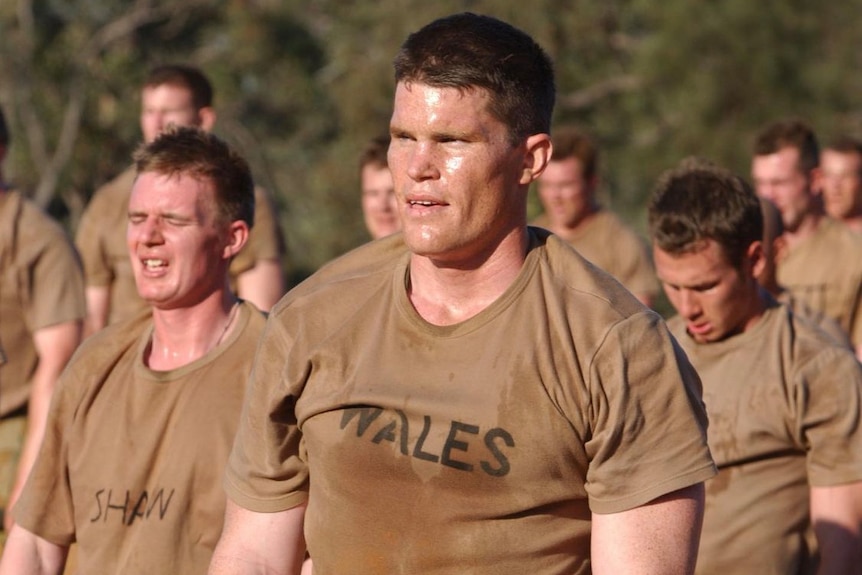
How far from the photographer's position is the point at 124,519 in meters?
5.45

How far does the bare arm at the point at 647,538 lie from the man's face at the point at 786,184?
638 cm

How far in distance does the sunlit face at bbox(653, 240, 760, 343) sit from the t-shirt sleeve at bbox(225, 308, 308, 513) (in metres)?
2.24

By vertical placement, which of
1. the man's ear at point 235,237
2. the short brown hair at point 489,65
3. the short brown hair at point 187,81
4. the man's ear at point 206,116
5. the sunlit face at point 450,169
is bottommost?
the man's ear at point 235,237

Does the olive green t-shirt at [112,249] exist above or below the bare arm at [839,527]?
above

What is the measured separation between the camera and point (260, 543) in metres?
4.33

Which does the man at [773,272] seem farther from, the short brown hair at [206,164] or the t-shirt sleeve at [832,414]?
the short brown hair at [206,164]

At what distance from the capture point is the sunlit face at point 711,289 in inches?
241

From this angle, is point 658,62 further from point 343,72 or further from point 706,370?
point 706,370

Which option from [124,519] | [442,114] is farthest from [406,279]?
[124,519]

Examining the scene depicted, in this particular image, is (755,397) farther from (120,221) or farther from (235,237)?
(120,221)

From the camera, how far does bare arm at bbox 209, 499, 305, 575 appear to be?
4.31 metres

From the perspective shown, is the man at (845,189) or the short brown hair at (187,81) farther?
the man at (845,189)

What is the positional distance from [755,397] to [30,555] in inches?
94.1

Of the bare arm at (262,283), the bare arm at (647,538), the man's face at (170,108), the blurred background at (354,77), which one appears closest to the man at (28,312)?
the bare arm at (262,283)
